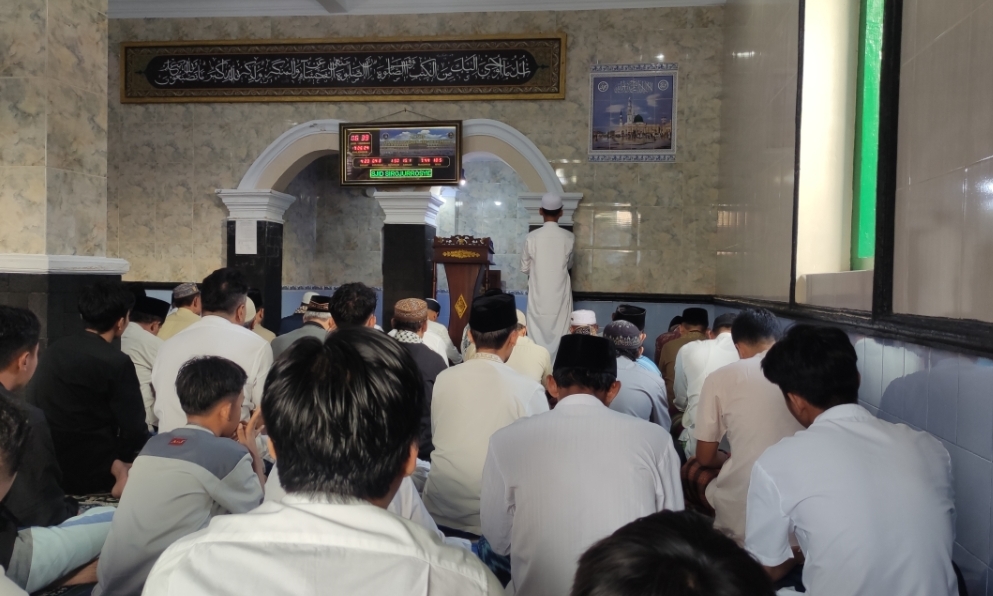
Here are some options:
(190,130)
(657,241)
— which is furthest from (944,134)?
(190,130)

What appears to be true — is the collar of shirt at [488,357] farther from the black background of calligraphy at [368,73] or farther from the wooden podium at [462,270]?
the black background of calligraphy at [368,73]

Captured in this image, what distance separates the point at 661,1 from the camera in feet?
22.0

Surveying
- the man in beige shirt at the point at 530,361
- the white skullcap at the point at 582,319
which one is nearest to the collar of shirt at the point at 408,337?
the man in beige shirt at the point at 530,361

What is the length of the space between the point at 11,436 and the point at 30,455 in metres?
0.84

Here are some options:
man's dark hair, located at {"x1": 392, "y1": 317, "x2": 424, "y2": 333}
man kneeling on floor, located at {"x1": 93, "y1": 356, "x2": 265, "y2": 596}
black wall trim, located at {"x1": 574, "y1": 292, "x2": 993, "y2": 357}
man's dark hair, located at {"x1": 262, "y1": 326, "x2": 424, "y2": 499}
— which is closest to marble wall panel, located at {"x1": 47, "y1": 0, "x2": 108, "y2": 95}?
man's dark hair, located at {"x1": 392, "y1": 317, "x2": 424, "y2": 333}

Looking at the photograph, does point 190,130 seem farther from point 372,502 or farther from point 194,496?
point 372,502

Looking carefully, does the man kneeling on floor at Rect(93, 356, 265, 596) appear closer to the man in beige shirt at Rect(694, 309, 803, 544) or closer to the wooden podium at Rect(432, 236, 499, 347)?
the man in beige shirt at Rect(694, 309, 803, 544)

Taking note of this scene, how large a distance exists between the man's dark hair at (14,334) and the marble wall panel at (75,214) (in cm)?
168

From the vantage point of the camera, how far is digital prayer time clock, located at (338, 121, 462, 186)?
22.7ft

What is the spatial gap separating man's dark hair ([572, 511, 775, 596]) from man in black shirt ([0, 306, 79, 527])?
5.82ft

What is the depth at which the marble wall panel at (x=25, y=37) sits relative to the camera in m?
3.56

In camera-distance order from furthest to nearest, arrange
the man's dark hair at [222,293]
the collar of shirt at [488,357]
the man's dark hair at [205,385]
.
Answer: the man's dark hair at [222,293]
the collar of shirt at [488,357]
the man's dark hair at [205,385]

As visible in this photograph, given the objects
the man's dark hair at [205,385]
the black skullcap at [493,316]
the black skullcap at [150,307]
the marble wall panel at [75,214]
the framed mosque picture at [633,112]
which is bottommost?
the man's dark hair at [205,385]

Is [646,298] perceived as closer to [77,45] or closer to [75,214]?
[75,214]
